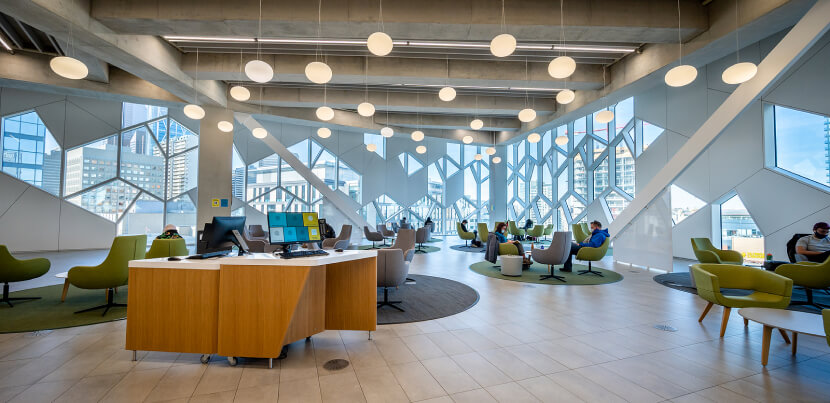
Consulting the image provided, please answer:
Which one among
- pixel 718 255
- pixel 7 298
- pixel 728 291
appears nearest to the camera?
pixel 7 298

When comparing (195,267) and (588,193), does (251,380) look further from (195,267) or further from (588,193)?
(588,193)

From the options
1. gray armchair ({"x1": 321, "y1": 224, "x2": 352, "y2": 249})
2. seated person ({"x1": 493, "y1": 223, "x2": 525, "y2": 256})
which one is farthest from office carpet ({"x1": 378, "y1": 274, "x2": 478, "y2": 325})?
gray armchair ({"x1": 321, "y1": 224, "x2": 352, "y2": 249})

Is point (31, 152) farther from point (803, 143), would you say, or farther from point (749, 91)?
point (803, 143)

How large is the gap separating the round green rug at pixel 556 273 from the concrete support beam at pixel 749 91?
164cm

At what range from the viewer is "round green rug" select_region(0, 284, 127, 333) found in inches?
153

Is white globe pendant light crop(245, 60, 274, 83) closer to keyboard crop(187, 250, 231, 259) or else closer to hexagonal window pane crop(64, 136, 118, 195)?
keyboard crop(187, 250, 231, 259)

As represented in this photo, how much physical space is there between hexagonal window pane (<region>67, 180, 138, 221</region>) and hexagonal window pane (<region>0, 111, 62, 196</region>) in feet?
2.09

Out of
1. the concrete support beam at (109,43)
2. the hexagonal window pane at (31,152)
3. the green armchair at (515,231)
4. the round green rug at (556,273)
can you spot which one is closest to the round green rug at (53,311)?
the concrete support beam at (109,43)

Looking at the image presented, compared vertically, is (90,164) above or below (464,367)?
above

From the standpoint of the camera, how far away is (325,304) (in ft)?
12.2

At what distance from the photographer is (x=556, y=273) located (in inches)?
289

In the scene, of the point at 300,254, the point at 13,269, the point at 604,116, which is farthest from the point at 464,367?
the point at 604,116

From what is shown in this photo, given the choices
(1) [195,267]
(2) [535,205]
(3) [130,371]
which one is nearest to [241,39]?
(1) [195,267]

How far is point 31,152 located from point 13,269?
315 inches
